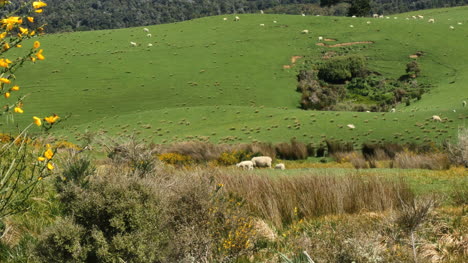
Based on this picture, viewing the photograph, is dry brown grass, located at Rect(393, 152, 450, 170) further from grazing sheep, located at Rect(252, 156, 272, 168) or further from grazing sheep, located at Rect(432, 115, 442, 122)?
grazing sheep, located at Rect(432, 115, 442, 122)

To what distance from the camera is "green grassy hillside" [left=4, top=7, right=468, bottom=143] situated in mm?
26781

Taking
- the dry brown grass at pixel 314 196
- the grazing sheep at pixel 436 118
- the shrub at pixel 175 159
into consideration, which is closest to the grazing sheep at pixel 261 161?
the shrub at pixel 175 159

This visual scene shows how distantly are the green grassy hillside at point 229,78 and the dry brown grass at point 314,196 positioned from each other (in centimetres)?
1566

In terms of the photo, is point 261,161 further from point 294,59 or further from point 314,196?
point 294,59

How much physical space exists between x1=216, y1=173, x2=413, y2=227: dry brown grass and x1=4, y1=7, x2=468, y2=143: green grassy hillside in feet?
51.4

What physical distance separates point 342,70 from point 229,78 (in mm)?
10569

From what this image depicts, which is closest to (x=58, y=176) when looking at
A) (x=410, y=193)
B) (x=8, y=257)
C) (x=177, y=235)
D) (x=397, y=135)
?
(x=8, y=257)

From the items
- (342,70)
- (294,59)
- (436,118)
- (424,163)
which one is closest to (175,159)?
(424,163)

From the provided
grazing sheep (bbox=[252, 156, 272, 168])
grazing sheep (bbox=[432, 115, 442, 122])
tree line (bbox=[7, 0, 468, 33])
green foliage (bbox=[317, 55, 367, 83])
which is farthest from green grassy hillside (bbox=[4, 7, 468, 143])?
tree line (bbox=[7, 0, 468, 33])

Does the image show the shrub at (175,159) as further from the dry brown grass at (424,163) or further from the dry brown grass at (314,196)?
the dry brown grass at (314,196)

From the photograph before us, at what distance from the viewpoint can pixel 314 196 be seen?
8.18 m

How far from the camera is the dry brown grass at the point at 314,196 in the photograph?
313 inches

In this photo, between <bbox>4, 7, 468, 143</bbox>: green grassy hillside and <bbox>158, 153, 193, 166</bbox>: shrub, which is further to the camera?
<bbox>4, 7, 468, 143</bbox>: green grassy hillside

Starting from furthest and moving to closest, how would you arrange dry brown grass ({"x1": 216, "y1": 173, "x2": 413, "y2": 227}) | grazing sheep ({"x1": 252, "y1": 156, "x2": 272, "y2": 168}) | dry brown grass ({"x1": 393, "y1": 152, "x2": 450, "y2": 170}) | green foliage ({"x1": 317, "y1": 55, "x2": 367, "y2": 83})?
green foliage ({"x1": 317, "y1": 55, "x2": 367, "y2": 83}) < grazing sheep ({"x1": 252, "y1": 156, "x2": 272, "y2": 168}) < dry brown grass ({"x1": 393, "y1": 152, "x2": 450, "y2": 170}) < dry brown grass ({"x1": 216, "y1": 173, "x2": 413, "y2": 227})
